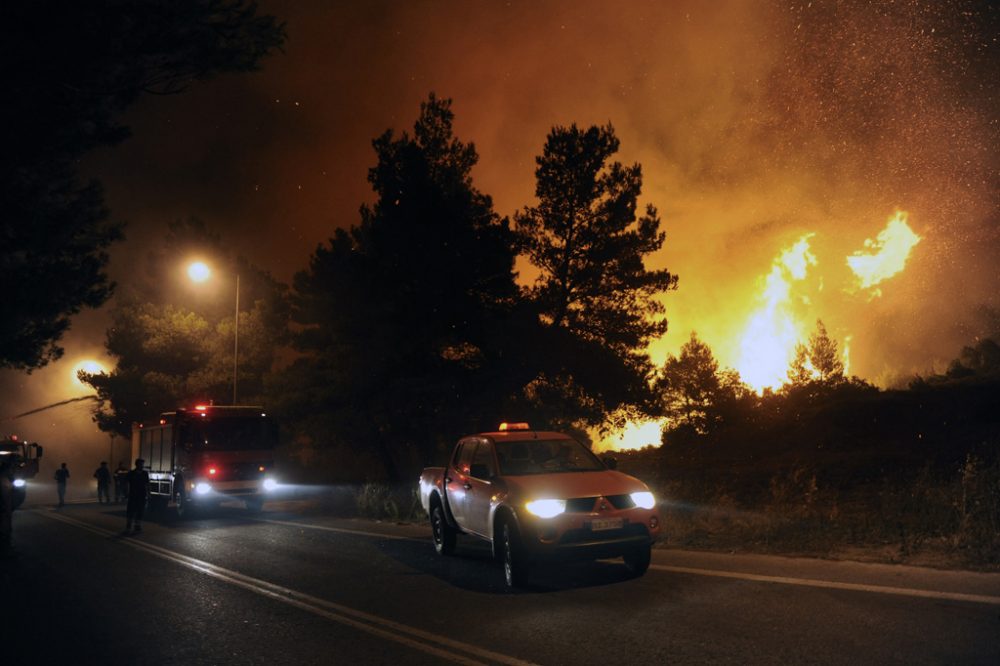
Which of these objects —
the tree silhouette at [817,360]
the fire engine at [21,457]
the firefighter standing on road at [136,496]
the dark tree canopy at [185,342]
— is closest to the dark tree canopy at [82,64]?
the firefighter standing on road at [136,496]

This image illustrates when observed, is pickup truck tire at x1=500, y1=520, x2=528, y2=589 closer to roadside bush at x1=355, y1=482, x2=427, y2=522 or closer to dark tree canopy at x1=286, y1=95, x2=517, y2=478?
roadside bush at x1=355, y1=482, x2=427, y2=522

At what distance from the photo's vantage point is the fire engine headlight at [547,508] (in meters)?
9.52

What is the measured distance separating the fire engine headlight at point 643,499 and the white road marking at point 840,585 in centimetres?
102

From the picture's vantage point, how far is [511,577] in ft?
31.9

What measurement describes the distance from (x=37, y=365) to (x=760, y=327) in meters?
87.7

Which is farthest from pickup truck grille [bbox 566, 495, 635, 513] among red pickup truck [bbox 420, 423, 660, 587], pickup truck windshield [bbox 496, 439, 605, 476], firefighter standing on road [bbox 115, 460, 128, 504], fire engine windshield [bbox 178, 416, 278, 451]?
firefighter standing on road [bbox 115, 460, 128, 504]

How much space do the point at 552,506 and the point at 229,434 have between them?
18.7 metres

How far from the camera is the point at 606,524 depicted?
31.3ft

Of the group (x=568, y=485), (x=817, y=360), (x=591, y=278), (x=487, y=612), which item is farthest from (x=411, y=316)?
(x=817, y=360)

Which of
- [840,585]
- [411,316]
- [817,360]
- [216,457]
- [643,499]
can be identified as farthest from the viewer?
[817,360]

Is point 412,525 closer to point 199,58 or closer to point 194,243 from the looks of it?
point 199,58

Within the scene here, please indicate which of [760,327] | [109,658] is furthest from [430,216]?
[760,327]

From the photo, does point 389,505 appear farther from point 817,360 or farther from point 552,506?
point 817,360

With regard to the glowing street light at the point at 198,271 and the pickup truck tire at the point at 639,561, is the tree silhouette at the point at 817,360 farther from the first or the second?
the pickup truck tire at the point at 639,561
